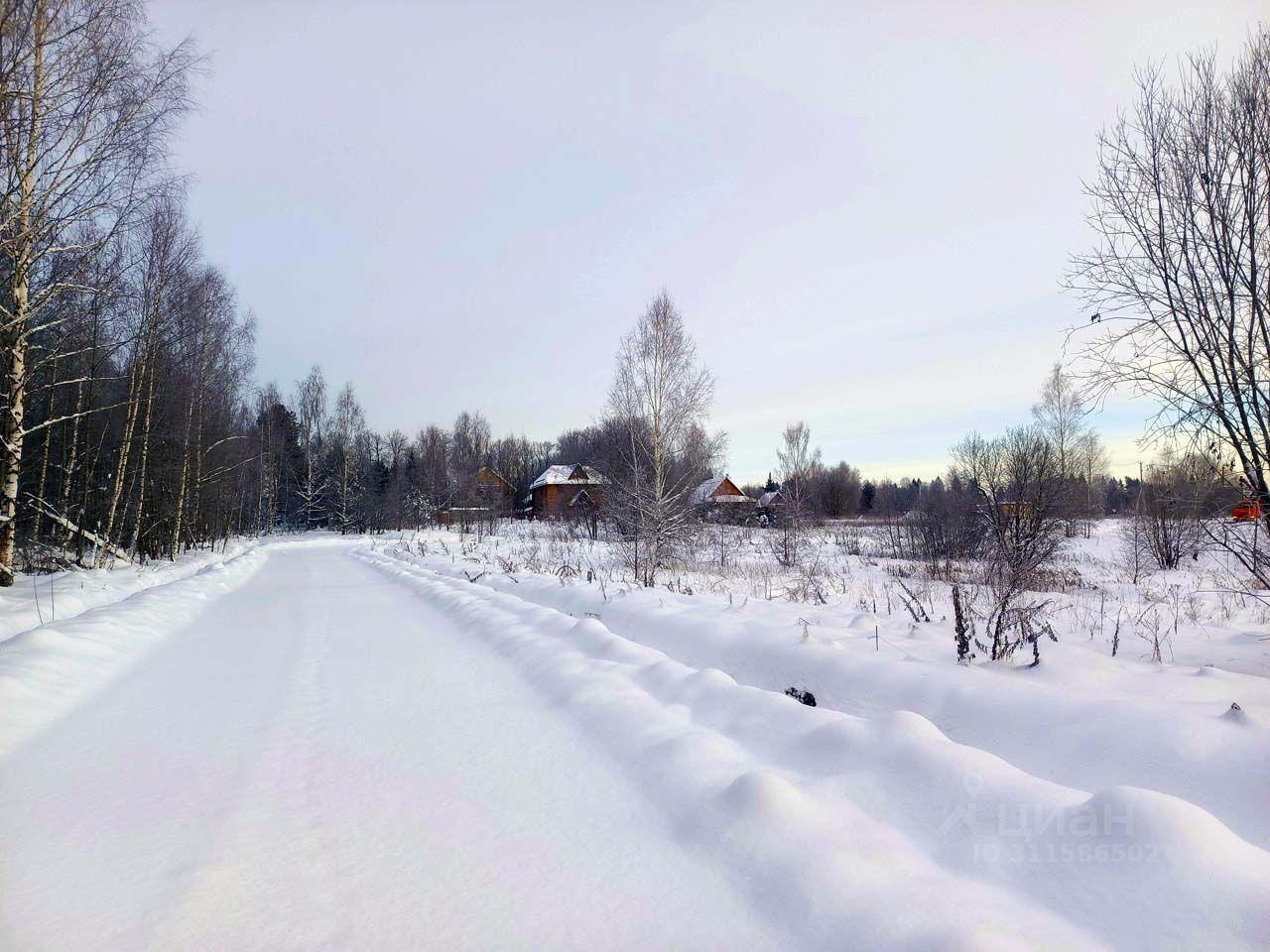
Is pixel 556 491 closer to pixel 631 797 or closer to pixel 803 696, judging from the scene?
pixel 803 696

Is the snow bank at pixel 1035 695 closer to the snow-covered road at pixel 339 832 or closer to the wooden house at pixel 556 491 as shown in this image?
the snow-covered road at pixel 339 832

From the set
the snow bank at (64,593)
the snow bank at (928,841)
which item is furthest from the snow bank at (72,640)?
the snow bank at (928,841)

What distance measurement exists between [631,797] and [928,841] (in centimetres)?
120

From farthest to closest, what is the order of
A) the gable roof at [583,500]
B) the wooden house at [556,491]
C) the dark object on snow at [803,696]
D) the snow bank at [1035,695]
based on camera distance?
the wooden house at [556,491] < the gable roof at [583,500] < the dark object on snow at [803,696] < the snow bank at [1035,695]

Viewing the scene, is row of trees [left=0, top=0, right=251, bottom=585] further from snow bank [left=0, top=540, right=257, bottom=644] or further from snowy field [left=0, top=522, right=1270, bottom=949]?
snowy field [left=0, top=522, right=1270, bottom=949]

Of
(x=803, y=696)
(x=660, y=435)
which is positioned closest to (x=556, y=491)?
(x=660, y=435)

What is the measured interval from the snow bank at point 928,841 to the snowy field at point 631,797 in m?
0.01

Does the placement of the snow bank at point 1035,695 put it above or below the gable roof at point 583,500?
below

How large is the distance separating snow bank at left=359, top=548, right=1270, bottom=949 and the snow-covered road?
0.65 ft

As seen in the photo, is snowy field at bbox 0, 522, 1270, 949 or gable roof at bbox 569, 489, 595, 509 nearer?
snowy field at bbox 0, 522, 1270, 949

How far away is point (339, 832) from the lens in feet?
8.27

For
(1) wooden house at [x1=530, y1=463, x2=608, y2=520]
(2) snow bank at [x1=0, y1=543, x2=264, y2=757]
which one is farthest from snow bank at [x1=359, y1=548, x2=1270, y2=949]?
(1) wooden house at [x1=530, y1=463, x2=608, y2=520]

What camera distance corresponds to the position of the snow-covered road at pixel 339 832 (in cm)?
194

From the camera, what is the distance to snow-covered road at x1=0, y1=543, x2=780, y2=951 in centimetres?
194
